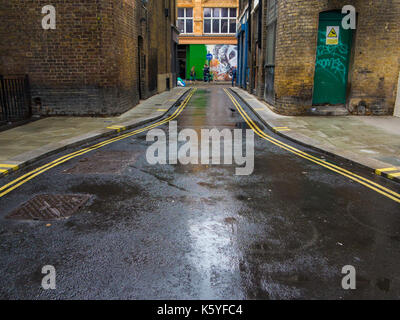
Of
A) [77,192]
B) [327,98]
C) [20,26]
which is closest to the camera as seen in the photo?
[77,192]

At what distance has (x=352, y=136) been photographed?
10.3 metres

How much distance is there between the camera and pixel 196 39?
151 ft

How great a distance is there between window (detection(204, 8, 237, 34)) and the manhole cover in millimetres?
45103

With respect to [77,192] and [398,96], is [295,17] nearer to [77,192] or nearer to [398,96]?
[398,96]

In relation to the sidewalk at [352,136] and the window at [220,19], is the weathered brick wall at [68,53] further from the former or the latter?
the window at [220,19]

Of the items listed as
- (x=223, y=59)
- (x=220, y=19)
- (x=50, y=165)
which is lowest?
(x=50, y=165)

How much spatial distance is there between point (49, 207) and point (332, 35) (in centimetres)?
1286

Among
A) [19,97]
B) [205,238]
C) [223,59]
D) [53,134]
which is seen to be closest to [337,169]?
[205,238]

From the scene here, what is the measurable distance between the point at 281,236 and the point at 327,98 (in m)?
11.6

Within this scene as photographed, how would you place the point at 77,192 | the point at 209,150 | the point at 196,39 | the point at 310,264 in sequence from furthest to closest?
the point at 196,39
the point at 209,150
the point at 77,192
the point at 310,264

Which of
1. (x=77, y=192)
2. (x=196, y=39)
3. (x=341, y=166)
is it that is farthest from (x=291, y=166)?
(x=196, y=39)

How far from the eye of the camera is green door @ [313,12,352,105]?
13.5 metres

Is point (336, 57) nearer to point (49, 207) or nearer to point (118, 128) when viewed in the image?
point (118, 128)

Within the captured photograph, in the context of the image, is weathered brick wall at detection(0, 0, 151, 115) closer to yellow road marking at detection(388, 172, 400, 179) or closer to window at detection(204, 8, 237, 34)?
yellow road marking at detection(388, 172, 400, 179)
